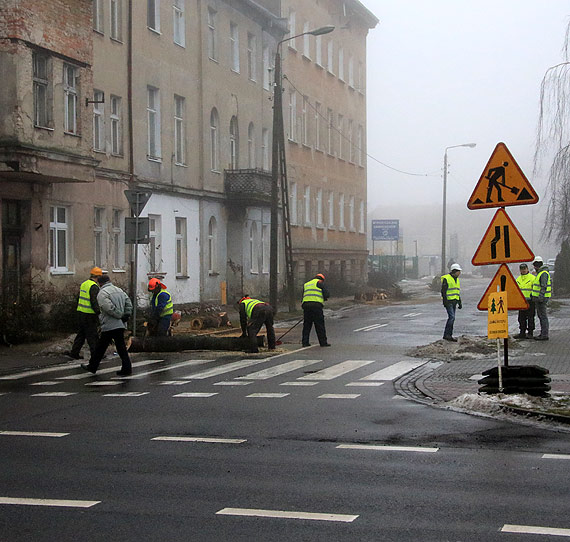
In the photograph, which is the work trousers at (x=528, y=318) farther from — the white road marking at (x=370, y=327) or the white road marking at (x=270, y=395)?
the white road marking at (x=270, y=395)

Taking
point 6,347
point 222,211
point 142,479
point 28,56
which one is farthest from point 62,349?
point 222,211

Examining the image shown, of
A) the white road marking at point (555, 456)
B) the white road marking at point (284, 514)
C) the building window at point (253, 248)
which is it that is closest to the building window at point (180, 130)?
the building window at point (253, 248)

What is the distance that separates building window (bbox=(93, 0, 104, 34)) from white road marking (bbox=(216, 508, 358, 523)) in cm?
2373

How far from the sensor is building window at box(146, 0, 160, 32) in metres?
32.5

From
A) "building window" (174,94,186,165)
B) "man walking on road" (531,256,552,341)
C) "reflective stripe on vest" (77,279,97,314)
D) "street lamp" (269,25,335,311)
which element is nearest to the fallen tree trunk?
"reflective stripe on vest" (77,279,97,314)

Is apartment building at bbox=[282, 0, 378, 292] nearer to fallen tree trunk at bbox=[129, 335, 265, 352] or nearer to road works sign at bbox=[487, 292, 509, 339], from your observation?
fallen tree trunk at bbox=[129, 335, 265, 352]

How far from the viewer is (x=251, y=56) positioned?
1649 inches

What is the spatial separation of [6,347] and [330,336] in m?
7.74

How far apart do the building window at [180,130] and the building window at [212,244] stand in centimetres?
→ 333

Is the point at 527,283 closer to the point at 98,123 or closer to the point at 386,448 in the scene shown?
the point at 98,123

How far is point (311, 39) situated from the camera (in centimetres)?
5162

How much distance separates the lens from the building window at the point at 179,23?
3469 cm

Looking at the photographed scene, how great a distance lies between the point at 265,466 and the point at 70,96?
18.8 m

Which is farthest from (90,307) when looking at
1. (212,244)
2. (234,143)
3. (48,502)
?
(234,143)
